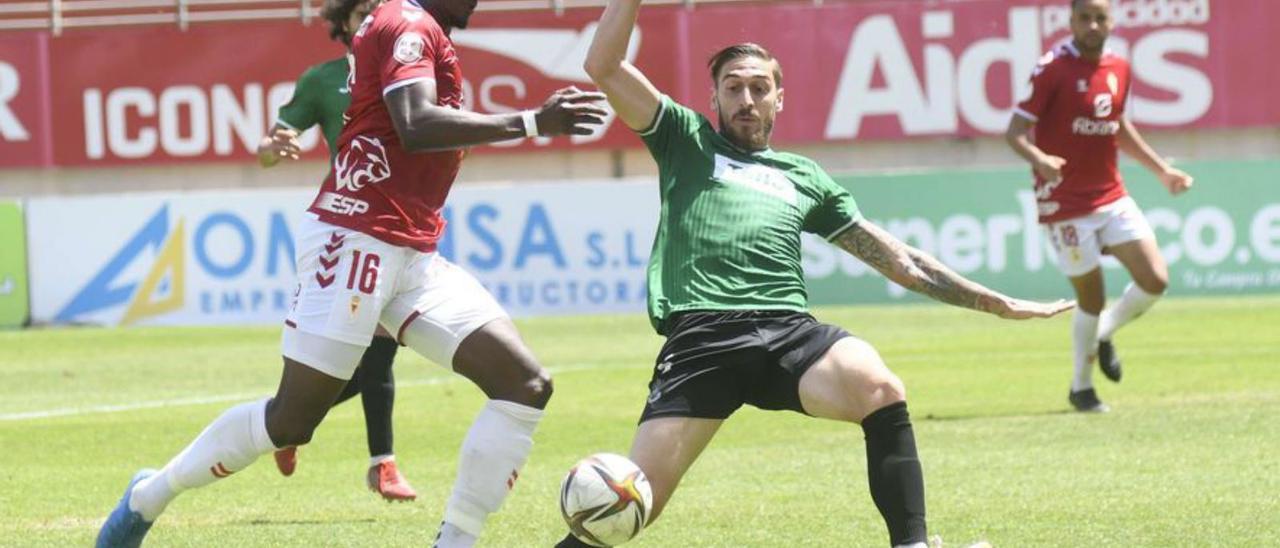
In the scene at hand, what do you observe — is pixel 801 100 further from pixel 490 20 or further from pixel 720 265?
pixel 720 265

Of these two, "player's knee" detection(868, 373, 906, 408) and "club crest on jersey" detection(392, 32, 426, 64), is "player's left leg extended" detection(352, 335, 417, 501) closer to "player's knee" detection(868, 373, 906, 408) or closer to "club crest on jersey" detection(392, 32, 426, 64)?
"club crest on jersey" detection(392, 32, 426, 64)

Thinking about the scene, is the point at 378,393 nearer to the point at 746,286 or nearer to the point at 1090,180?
the point at 746,286

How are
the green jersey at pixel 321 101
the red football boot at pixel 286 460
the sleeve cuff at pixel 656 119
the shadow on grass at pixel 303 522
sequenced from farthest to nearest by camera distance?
A: the red football boot at pixel 286 460, the green jersey at pixel 321 101, the shadow on grass at pixel 303 522, the sleeve cuff at pixel 656 119

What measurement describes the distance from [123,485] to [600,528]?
14.9 ft

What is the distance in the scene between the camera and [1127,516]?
8445mm

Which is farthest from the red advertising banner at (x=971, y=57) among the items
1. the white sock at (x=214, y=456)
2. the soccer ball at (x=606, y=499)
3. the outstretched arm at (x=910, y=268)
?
the soccer ball at (x=606, y=499)

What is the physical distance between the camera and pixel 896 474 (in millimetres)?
6723

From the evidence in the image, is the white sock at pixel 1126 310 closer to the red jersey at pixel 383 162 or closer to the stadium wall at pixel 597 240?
the red jersey at pixel 383 162

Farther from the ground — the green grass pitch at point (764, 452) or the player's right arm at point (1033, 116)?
the player's right arm at point (1033, 116)

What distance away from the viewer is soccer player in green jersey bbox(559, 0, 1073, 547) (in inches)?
265

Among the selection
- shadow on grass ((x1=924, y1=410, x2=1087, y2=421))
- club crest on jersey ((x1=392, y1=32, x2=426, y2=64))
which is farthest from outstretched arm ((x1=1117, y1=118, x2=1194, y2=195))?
club crest on jersey ((x1=392, y1=32, x2=426, y2=64))

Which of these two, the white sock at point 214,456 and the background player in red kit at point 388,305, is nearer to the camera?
the background player in red kit at point 388,305

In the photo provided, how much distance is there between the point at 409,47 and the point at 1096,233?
7.17m

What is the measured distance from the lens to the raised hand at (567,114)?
670 centimetres
